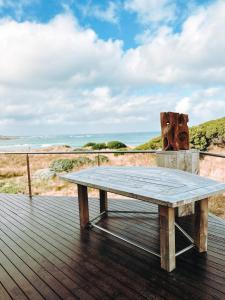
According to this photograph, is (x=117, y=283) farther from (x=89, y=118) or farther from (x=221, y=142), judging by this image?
(x=89, y=118)

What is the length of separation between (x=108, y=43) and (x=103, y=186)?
8.62 meters

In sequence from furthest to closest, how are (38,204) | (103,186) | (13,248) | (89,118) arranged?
(89,118)
(38,204)
(13,248)
(103,186)

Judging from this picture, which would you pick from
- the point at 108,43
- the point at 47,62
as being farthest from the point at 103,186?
the point at 108,43

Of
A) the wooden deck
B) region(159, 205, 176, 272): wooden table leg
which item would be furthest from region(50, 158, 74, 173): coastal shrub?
region(159, 205, 176, 272): wooden table leg

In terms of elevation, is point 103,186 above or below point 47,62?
below

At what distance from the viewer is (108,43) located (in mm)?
9648

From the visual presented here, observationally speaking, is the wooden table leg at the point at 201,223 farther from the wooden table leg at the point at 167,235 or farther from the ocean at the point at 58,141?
the ocean at the point at 58,141

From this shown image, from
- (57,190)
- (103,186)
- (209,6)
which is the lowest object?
(57,190)

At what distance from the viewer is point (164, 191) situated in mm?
2049

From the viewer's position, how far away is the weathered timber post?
3.34 m

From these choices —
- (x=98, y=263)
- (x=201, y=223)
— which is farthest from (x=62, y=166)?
(x=201, y=223)

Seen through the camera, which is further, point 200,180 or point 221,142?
point 221,142

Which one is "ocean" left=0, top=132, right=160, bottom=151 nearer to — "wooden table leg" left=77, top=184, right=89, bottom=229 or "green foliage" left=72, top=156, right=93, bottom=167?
"green foliage" left=72, top=156, right=93, bottom=167

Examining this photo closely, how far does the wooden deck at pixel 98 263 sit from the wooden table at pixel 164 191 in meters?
0.16
